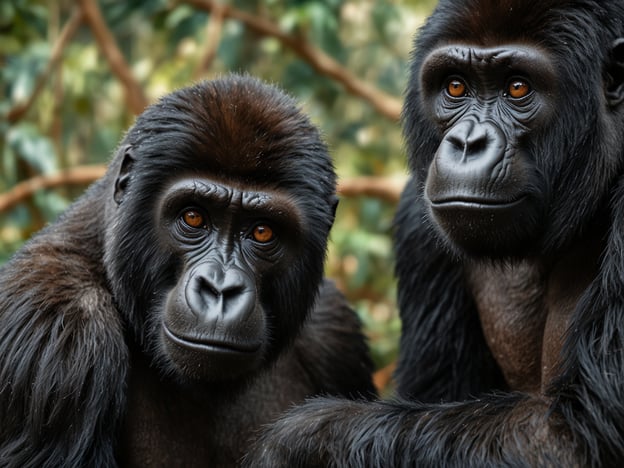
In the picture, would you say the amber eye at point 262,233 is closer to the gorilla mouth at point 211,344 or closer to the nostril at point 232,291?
the nostril at point 232,291

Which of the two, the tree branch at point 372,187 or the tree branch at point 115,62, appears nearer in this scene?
the tree branch at point 115,62

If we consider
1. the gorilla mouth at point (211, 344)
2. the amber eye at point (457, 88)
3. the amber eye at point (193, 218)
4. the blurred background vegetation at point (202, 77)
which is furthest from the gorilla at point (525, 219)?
the blurred background vegetation at point (202, 77)

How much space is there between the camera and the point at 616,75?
4352mm

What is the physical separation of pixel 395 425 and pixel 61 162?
5.26 metres

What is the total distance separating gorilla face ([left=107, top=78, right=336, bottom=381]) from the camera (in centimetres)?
427

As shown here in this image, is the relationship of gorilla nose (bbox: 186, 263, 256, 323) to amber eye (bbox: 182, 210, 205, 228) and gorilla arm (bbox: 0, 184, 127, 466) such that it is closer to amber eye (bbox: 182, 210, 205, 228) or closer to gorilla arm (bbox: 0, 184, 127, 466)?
amber eye (bbox: 182, 210, 205, 228)

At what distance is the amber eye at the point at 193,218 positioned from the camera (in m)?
4.44

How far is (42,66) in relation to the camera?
779 centimetres

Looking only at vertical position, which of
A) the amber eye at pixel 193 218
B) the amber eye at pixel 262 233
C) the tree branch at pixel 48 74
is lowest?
the amber eye at pixel 262 233

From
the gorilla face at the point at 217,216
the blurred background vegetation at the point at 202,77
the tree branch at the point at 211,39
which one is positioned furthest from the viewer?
the tree branch at the point at 211,39

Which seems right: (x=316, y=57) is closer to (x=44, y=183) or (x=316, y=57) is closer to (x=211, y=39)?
(x=211, y=39)

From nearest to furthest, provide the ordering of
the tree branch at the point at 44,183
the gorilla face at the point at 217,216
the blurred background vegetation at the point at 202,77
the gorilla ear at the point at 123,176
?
the gorilla face at the point at 217,216, the gorilla ear at the point at 123,176, the tree branch at the point at 44,183, the blurred background vegetation at the point at 202,77

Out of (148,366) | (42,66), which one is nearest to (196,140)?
(148,366)

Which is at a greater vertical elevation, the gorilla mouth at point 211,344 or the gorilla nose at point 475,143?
the gorilla nose at point 475,143
